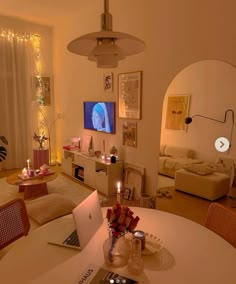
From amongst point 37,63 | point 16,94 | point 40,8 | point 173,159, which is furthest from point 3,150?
point 173,159

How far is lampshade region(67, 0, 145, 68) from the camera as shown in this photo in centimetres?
109

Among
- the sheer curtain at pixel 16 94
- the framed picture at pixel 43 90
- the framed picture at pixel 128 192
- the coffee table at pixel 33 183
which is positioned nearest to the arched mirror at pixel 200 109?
the framed picture at pixel 128 192

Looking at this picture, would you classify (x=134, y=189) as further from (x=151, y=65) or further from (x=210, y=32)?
(x=210, y=32)

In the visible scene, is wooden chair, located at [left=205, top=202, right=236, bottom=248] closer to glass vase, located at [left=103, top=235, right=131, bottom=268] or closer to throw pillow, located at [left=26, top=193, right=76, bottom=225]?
glass vase, located at [left=103, top=235, right=131, bottom=268]

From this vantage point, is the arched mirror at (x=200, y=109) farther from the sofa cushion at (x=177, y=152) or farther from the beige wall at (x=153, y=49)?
the beige wall at (x=153, y=49)

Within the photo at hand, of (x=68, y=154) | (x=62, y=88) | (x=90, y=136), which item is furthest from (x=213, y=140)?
(x=62, y=88)

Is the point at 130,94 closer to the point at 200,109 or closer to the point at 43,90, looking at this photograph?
the point at 200,109

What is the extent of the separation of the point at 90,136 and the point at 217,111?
2506mm

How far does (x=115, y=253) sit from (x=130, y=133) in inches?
107

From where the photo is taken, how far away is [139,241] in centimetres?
113

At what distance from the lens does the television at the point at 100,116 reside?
13.4 feet

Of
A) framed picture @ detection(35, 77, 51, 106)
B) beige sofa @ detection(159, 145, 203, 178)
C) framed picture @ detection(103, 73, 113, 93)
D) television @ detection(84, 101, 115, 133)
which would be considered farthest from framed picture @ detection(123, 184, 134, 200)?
framed picture @ detection(35, 77, 51, 106)

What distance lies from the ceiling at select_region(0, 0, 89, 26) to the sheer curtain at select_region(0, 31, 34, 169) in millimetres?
442

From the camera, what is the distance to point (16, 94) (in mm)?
5141
